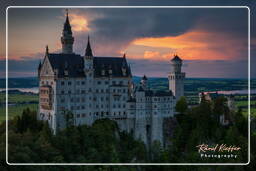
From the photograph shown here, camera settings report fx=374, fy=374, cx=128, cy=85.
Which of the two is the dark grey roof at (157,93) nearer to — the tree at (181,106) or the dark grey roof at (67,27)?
the tree at (181,106)

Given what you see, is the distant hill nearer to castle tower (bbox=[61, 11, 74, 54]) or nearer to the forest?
the forest

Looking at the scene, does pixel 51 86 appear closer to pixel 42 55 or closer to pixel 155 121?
pixel 42 55

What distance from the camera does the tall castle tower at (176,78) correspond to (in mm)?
10478

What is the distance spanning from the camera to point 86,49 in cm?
1170

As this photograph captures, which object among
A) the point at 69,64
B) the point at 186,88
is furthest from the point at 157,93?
the point at 69,64

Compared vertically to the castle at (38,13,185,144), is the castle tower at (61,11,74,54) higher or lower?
higher

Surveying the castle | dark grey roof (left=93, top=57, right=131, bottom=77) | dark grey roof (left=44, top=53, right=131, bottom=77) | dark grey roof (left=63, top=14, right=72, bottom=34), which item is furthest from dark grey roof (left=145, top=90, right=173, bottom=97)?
dark grey roof (left=63, top=14, right=72, bottom=34)

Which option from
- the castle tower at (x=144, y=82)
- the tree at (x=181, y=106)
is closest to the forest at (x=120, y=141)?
the tree at (x=181, y=106)

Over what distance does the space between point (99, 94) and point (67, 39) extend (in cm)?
294

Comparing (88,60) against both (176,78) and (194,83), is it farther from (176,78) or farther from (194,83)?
(194,83)

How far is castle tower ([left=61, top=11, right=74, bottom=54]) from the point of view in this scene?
9925 mm

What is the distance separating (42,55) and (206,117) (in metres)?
6.35

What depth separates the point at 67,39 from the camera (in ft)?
36.5

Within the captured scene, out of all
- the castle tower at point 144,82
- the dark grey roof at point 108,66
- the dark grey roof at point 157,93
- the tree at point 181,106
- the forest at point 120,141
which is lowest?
the forest at point 120,141
